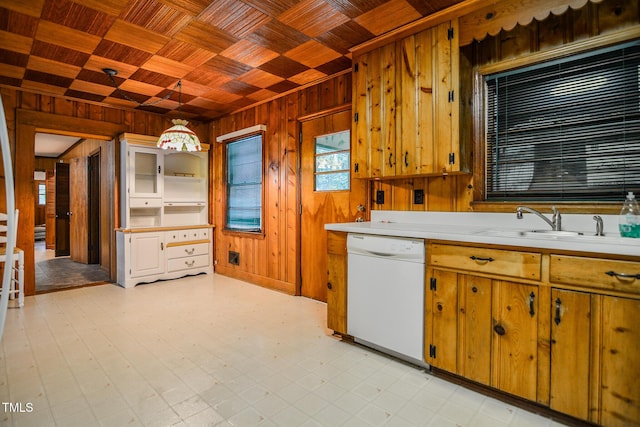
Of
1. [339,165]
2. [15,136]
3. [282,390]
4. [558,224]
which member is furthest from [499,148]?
[15,136]

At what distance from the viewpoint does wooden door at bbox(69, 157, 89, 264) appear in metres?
6.34

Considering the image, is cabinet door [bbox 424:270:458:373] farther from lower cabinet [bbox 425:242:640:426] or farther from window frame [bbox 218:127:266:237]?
window frame [bbox 218:127:266:237]

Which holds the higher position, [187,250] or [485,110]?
[485,110]

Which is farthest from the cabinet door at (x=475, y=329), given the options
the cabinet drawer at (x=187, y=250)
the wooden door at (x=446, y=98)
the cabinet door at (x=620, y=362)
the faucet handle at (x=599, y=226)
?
the cabinet drawer at (x=187, y=250)

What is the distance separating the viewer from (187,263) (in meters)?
4.97

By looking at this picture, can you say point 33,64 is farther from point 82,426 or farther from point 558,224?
point 558,224

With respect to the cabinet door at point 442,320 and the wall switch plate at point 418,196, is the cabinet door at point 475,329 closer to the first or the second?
the cabinet door at point 442,320

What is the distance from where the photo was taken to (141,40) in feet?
9.46

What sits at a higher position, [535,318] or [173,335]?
[535,318]

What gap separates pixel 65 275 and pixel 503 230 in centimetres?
616

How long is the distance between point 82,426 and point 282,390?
104 centimetres

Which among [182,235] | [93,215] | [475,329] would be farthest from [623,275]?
[93,215]

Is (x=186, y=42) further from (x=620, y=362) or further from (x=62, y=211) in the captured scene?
(x=62, y=211)

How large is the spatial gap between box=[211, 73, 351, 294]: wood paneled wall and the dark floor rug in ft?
7.28
